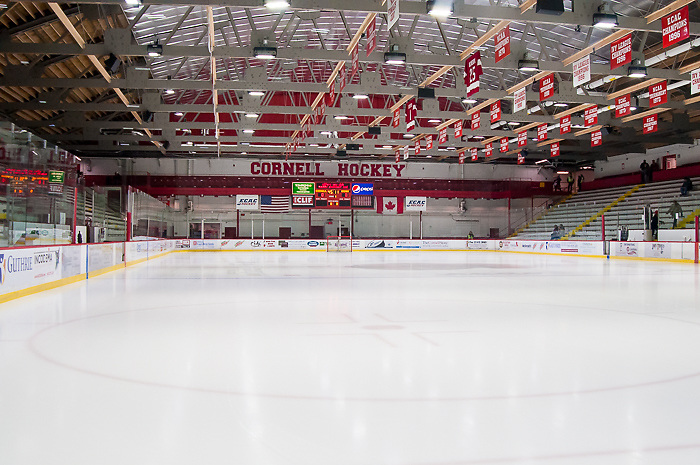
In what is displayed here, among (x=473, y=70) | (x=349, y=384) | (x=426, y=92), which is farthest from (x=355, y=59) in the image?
(x=349, y=384)

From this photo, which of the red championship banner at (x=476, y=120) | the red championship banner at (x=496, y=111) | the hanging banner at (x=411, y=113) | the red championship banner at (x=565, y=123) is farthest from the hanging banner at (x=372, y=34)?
the red championship banner at (x=565, y=123)

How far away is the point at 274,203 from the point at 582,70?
25622 millimetres

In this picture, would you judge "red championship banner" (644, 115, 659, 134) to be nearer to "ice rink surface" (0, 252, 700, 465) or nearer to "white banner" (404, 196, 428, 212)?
"ice rink surface" (0, 252, 700, 465)

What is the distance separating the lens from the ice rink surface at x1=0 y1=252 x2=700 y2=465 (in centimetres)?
306

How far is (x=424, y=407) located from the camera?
3.80m

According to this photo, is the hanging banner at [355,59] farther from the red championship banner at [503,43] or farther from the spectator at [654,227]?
the spectator at [654,227]

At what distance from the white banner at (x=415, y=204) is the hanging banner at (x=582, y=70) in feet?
76.0

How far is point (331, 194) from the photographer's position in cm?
3512

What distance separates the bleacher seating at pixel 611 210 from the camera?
102ft

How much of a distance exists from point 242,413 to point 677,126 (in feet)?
99.8

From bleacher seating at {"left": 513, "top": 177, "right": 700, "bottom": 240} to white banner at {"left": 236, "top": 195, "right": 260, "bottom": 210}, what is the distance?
743 inches

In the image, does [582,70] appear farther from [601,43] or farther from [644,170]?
[644,170]

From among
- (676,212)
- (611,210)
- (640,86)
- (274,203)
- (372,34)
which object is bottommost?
(676,212)

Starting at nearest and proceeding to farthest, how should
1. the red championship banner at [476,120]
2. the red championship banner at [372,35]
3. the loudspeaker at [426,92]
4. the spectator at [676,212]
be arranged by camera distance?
the red championship banner at [372,35]
the loudspeaker at [426,92]
the red championship banner at [476,120]
the spectator at [676,212]
